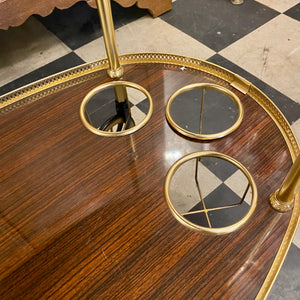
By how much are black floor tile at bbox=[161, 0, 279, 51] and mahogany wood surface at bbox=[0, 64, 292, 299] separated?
78cm

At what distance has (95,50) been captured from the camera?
59.0 inches

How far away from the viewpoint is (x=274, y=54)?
4.61 ft

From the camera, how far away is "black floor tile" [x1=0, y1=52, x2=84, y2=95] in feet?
4.52

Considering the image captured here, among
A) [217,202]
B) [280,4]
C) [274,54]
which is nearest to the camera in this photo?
[217,202]

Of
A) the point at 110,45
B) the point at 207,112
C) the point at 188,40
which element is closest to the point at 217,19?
the point at 188,40

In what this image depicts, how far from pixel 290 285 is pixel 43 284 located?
2.02 feet

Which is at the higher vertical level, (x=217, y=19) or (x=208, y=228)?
(x=208, y=228)

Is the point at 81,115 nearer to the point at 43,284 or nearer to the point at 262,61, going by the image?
the point at 43,284

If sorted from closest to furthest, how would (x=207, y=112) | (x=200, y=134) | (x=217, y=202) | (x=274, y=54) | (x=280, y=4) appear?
(x=200, y=134) < (x=217, y=202) < (x=207, y=112) < (x=274, y=54) < (x=280, y=4)

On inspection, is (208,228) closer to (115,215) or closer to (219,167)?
(115,215)

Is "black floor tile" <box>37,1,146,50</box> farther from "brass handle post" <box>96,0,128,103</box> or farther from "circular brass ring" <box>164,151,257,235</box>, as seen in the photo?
"circular brass ring" <box>164,151,257,235</box>

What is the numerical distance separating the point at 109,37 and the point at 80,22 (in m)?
0.98

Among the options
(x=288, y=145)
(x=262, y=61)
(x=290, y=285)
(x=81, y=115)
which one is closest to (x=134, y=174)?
(x=81, y=115)

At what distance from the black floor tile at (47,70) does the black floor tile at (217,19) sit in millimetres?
496
